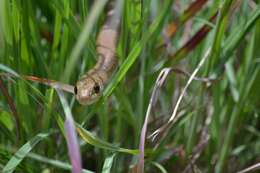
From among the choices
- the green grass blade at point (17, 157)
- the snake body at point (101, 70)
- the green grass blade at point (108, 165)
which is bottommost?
the green grass blade at point (108, 165)

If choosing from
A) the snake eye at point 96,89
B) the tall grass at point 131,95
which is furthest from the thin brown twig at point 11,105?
the snake eye at point 96,89

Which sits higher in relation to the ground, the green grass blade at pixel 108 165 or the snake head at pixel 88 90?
the snake head at pixel 88 90

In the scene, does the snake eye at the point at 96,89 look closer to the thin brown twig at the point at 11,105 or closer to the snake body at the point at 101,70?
the snake body at the point at 101,70

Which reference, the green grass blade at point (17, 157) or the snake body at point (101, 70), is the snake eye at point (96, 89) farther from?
the green grass blade at point (17, 157)

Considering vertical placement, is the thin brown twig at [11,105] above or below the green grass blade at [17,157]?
above

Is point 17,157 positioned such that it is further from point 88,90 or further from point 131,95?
point 131,95

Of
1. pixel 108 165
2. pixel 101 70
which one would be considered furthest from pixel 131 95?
pixel 108 165

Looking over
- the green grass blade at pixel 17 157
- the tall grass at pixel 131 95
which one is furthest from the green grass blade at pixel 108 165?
the green grass blade at pixel 17 157
